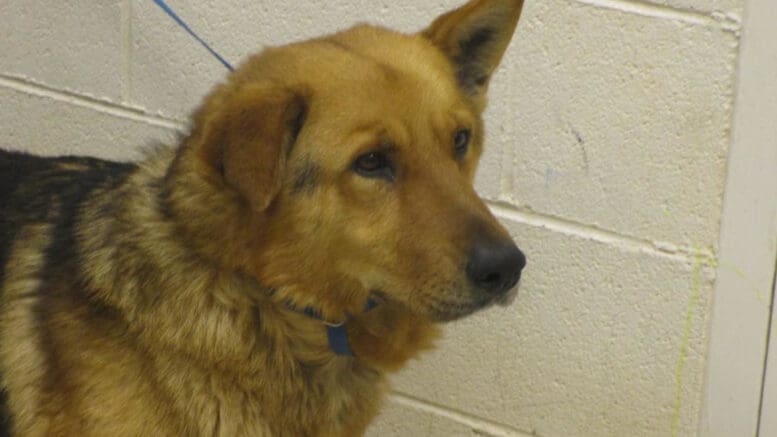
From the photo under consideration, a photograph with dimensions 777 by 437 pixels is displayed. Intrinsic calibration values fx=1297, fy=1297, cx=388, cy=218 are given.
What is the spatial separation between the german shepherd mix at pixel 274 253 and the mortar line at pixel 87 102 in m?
1.15

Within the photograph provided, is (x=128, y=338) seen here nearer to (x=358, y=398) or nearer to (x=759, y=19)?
(x=358, y=398)

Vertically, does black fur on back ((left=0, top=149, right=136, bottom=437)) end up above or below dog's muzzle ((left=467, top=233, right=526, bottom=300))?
below

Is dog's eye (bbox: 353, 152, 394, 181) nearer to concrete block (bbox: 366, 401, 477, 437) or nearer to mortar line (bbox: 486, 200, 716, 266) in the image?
mortar line (bbox: 486, 200, 716, 266)

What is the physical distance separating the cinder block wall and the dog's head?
935 millimetres

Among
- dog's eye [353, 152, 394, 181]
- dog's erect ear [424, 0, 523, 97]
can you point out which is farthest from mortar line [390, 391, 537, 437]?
dog's eye [353, 152, 394, 181]

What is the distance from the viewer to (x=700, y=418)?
440cm

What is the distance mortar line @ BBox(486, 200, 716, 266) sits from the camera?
4254mm

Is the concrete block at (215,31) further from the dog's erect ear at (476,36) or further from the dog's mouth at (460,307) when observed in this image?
the dog's mouth at (460,307)

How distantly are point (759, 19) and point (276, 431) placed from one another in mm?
1894

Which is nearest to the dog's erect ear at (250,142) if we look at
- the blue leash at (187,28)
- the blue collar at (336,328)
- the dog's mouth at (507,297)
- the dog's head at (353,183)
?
the dog's head at (353,183)

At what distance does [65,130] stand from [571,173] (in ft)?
6.94

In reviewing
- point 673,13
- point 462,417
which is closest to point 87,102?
point 462,417

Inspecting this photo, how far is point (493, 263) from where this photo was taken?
124 inches

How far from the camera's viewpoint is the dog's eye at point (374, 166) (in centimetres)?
325
